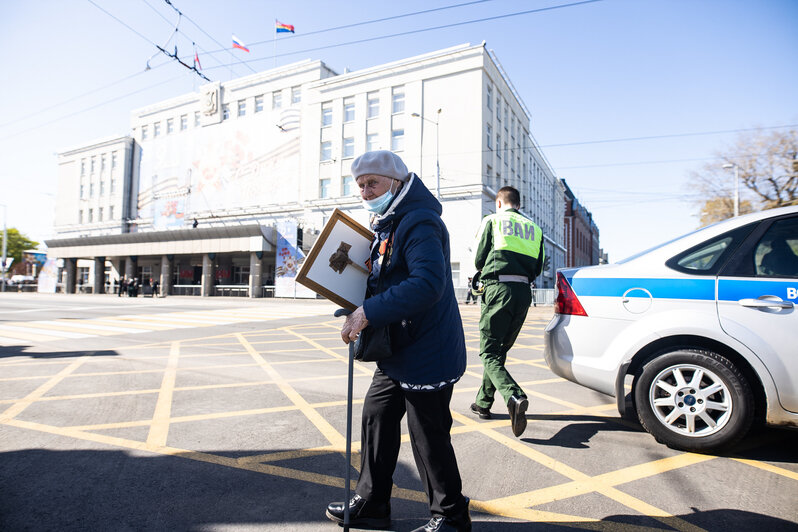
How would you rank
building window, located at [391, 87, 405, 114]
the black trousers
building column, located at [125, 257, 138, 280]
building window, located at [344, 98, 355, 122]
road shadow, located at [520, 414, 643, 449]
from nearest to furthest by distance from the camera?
1. the black trousers
2. road shadow, located at [520, 414, 643, 449]
3. building window, located at [391, 87, 405, 114]
4. building window, located at [344, 98, 355, 122]
5. building column, located at [125, 257, 138, 280]

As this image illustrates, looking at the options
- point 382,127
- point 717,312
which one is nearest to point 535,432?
point 717,312

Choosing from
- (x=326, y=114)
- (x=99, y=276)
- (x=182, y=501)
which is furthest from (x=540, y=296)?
(x=99, y=276)

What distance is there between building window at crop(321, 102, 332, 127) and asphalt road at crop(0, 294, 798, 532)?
31.6 m

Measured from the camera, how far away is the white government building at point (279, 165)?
28984 mm

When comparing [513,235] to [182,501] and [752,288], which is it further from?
[182,501]

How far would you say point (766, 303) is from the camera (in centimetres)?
269

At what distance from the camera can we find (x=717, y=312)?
2.84 metres

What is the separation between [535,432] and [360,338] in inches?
84.2

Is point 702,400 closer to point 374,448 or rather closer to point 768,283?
point 768,283

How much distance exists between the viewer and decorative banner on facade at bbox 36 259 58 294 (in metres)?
47.2

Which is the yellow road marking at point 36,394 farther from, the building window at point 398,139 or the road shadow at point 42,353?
the building window at point 398,139

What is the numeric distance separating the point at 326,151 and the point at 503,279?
3259 centimetres

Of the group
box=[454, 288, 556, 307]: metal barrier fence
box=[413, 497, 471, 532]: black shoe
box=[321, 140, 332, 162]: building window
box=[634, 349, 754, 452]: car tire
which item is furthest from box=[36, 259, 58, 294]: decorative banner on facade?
box=[634, 349, 754, 452]: car tire

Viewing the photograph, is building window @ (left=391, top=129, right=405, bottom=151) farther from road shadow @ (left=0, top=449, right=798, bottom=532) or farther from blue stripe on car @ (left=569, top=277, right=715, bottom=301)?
road shadow @ (left=0, top=449, right=798, bottom=532)
